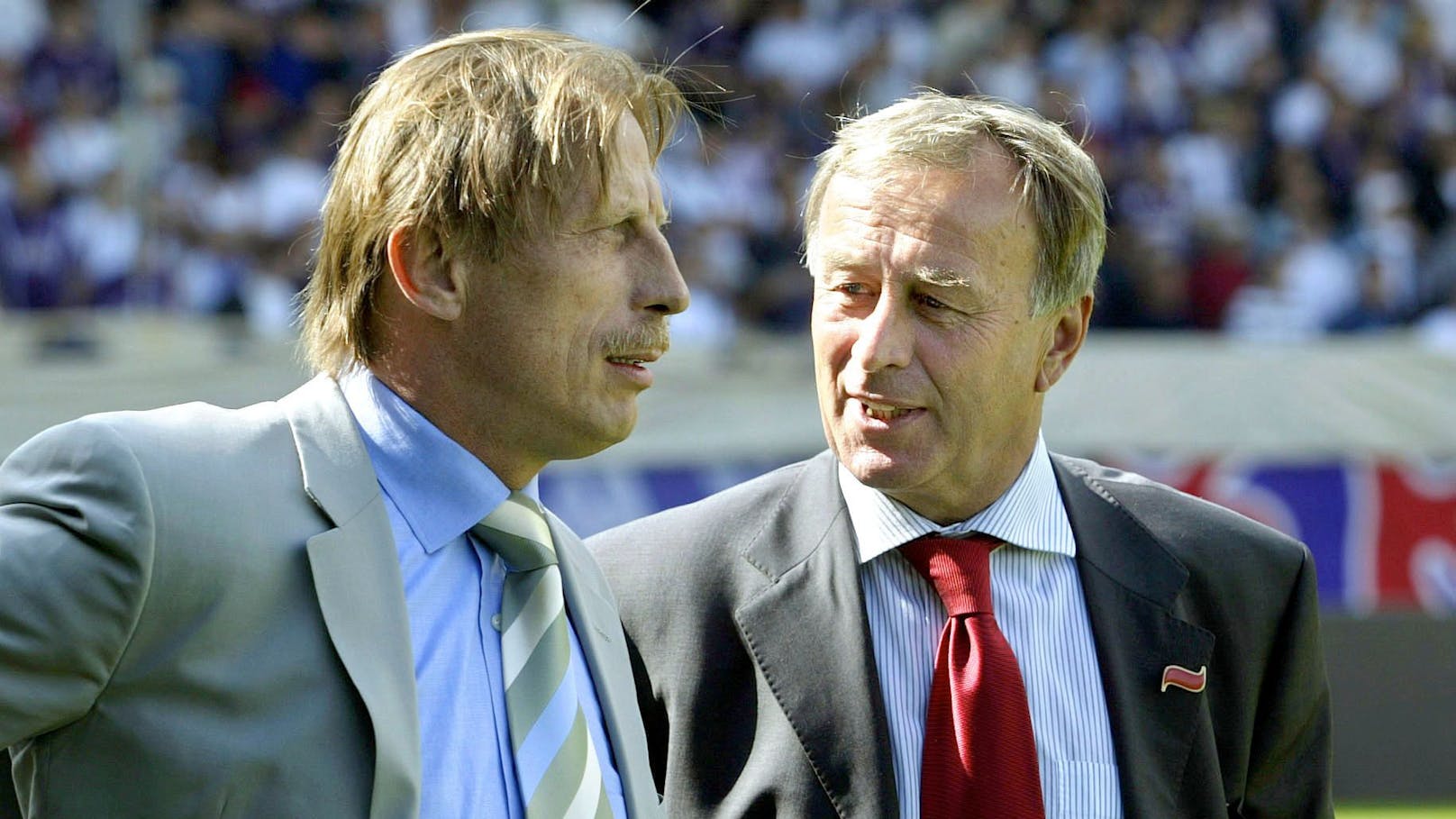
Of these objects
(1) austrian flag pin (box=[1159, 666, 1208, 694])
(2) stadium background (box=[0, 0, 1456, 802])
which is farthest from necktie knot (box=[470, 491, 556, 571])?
(2) stadium background (box=[0, 0, 1456, 802])

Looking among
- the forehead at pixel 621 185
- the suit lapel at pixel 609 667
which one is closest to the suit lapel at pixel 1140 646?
the suit lapel at pixel 609 667

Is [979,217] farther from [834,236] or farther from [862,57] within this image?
[862,57]

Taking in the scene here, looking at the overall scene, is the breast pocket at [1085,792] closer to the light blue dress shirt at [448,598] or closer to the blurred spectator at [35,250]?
the light blue dress shirt at [448,598]

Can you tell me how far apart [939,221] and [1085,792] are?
0.88m

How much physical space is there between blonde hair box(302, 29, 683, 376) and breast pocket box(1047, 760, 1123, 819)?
3.62ft

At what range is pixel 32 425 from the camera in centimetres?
791

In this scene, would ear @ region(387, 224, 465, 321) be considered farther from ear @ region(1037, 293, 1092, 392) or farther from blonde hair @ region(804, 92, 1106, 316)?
ear @ region(1037, 293, 1092, 392)

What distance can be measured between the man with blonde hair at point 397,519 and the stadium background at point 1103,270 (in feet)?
10.7

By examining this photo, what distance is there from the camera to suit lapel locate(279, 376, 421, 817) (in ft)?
5.93

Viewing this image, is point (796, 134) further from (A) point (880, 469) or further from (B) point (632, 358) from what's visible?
(B) point (632, 358)

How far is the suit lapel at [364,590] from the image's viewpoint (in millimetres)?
1807

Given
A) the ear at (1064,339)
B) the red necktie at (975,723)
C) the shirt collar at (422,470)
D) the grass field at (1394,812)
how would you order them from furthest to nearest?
the grass field at (1394,812)
the ear at (1064,339)
the red necktie at (975,723)
the shirt collar at (422,470)

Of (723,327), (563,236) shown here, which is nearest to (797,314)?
(723,327)

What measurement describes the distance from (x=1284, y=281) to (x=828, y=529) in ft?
28.6
